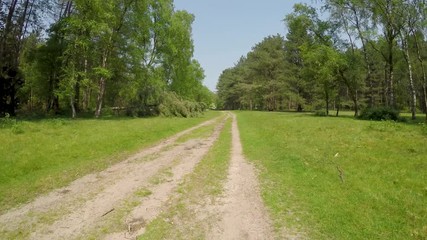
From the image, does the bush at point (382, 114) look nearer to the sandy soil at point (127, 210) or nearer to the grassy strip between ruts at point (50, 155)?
the grassy strip between ruts at point (50, 155)

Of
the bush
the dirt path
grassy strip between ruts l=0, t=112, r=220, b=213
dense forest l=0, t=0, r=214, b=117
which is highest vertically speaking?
dense forest l=0, t=0, r=214, b=117

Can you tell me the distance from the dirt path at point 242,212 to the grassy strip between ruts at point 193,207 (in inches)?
11.2

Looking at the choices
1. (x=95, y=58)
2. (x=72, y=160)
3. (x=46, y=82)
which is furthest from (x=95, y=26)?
(x=72, y=160)

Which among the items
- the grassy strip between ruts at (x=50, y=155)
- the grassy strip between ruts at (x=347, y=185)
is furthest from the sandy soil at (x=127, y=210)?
the grassy strip between ruts at (x=50, y=155)

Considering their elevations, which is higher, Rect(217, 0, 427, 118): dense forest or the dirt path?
Rect(217, 0, 427, 118): dense forest

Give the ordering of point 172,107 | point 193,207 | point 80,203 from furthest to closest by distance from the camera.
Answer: point 172,107, point 80,203, point 193,207

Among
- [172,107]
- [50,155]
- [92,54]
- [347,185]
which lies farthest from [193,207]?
[172,107]

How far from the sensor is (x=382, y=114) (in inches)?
1248

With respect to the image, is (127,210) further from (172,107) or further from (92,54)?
(172,107)

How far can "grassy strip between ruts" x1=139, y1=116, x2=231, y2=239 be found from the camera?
6.04 meters

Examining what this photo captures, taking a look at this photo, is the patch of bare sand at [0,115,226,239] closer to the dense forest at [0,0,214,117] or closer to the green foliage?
the dense forest at [0,0,214,117]

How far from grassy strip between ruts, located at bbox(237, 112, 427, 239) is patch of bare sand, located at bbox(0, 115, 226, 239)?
3.91m

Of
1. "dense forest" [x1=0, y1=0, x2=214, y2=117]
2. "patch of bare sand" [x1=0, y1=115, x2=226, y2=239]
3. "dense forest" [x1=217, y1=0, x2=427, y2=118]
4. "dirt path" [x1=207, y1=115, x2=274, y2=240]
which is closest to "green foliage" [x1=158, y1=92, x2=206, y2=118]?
"dense forest" [x1=0, y1=0, x2=214, y2=117]

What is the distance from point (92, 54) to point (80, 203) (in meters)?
28.7
